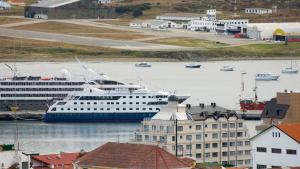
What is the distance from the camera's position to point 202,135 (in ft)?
140

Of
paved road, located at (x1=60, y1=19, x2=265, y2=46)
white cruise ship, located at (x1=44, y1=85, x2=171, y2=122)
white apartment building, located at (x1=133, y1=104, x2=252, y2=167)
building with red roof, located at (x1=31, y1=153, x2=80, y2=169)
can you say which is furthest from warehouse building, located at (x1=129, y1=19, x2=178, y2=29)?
building with red roof, located at (x1=31, y1=153, x2=80, y2=169)

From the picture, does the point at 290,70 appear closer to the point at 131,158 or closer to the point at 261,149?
the point at 261,149

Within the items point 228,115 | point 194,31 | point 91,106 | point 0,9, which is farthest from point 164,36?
point 228,115

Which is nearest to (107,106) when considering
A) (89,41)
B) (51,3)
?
(89,41)

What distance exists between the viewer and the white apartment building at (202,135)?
41438mm

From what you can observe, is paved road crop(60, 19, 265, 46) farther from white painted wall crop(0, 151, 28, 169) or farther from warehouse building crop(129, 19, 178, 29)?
white painted wall crop(0, 151, 28, 169)

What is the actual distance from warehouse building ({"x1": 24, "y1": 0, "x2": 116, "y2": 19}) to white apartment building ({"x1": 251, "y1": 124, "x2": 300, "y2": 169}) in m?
99.4

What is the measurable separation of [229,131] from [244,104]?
21.8 meters

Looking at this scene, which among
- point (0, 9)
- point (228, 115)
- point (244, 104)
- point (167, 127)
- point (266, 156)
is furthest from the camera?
point (0, 9)

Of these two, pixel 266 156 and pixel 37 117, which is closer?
pixel 266 156

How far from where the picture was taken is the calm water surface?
174 feet

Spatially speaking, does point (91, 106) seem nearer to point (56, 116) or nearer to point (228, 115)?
point (56, 116)

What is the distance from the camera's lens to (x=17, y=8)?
141 meters

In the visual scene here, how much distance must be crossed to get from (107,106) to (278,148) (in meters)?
35.8
